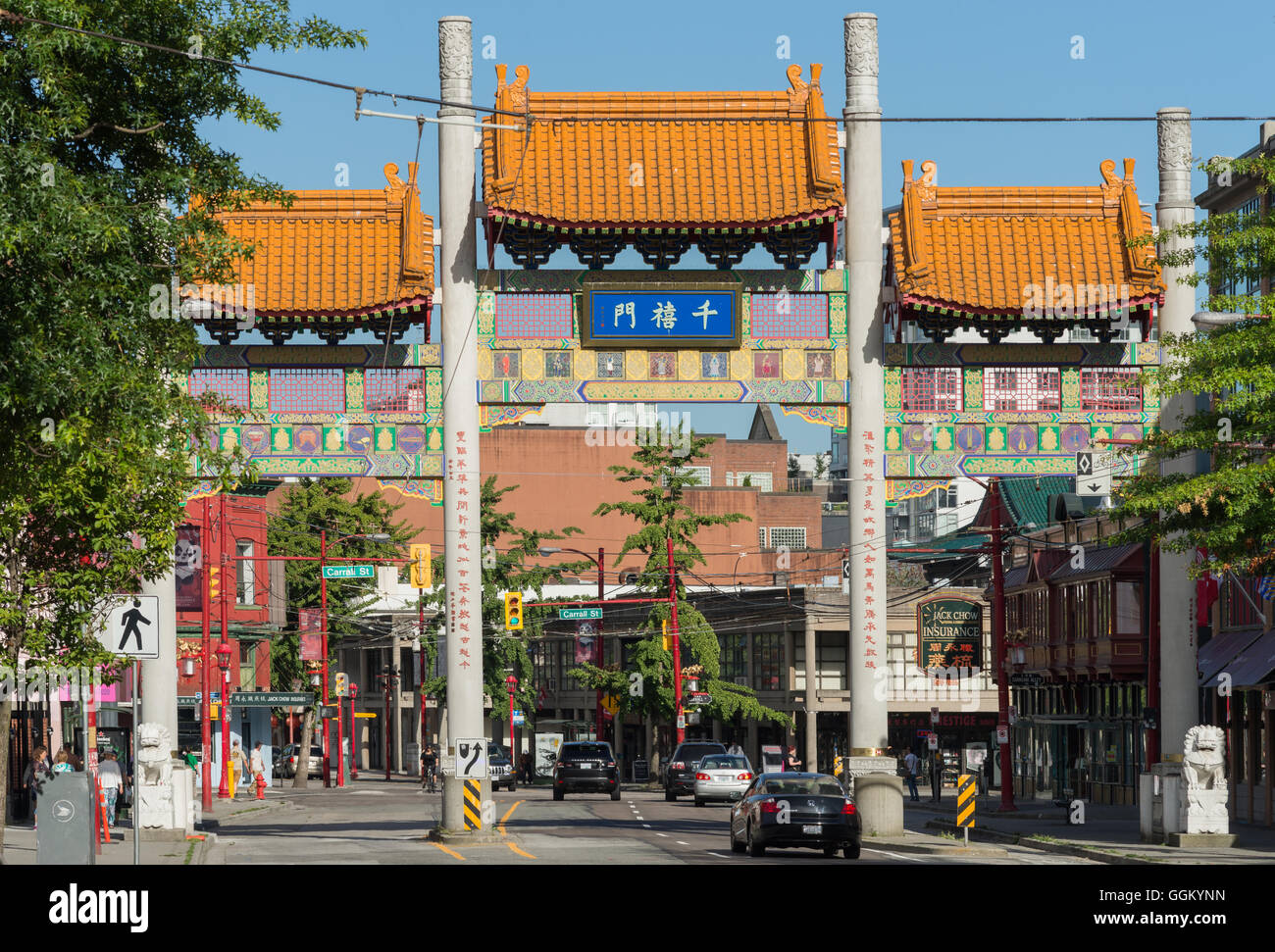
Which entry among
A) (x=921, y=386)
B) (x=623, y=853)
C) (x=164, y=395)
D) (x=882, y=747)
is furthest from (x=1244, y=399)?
(x=164, y=395)

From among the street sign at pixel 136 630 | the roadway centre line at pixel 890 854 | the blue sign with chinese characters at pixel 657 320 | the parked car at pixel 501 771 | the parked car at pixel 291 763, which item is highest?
the blue sign with chinese characters at pixel 657 320

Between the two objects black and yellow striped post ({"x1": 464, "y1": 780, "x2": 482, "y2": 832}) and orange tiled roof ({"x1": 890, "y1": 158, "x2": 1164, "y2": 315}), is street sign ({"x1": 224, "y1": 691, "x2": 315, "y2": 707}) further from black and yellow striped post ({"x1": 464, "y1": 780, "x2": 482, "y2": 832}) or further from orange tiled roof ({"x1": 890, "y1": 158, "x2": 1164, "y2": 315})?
orange tiled roof ({"x1": 890, "y1": 158, "x2": 1164, "y2": 315})

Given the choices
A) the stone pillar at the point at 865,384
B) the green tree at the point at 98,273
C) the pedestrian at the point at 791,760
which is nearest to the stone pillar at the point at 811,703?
the pedestrian at the point at 791,760

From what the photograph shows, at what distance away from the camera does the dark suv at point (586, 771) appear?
5538 cm

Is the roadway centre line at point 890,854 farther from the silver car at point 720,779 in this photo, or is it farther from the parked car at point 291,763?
the parked car at point 291,763

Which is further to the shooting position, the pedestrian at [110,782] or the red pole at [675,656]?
the red pole at [675,656]

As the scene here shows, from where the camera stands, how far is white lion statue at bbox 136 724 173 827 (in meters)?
31.1

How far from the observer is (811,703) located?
273ft

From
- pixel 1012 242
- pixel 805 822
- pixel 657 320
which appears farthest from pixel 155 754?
pixel 1012 242

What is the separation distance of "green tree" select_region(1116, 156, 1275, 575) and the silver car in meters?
24.8

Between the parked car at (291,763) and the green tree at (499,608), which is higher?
the green tree at (499,608)

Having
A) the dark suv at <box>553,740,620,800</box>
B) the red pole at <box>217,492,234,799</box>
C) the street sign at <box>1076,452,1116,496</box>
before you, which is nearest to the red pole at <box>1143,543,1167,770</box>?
the street sign at <box>1076,452,1116,496</box>

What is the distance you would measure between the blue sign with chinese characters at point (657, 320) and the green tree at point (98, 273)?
9.66 metres

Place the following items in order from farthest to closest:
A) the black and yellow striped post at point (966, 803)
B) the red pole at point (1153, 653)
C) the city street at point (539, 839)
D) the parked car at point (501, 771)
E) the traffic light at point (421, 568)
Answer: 1. the parked car at point (501, 771)
2. the traffic light at point (421, 568)
3. the red pole at point (1153, 653)
4. the black and yellow striped post at point (966, 803)
5. the city street at point (539, 839)
